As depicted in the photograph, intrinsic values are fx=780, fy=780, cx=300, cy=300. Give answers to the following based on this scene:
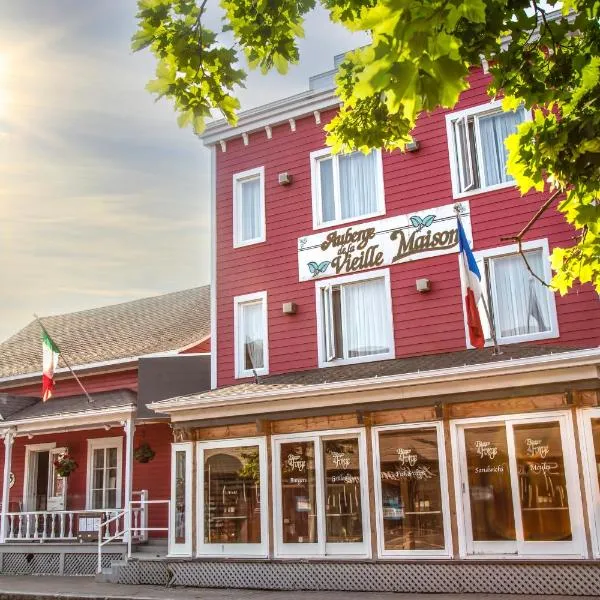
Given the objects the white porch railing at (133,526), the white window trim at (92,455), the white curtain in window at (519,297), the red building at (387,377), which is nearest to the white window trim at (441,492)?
the red building at (387,377)

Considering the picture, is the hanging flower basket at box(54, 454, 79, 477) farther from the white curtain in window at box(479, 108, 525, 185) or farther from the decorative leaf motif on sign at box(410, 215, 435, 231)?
the white curtain in window at box(479, 108, 525, 185)

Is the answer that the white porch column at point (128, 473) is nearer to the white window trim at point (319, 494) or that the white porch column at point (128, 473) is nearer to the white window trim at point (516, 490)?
the white window trim at point (319, 494)

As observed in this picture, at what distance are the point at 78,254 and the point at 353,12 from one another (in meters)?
14.6

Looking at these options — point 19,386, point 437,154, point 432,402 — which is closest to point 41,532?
point 19,386

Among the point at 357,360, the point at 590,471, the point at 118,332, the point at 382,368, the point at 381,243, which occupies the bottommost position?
the point at 590,471

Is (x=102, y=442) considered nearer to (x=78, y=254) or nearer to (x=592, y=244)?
(x=78, y=254)

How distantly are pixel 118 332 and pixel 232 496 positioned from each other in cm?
1090

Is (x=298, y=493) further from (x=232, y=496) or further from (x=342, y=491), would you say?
(x=232, y=496)

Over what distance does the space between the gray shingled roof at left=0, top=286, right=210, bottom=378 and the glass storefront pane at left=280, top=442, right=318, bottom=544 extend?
7608 mm

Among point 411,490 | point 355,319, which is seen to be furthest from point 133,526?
point 411,490

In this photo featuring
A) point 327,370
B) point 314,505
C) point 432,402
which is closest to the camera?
point 432,402

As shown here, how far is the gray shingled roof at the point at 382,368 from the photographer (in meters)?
12.9

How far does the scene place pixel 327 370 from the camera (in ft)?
51.8

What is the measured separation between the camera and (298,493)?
14039mm
